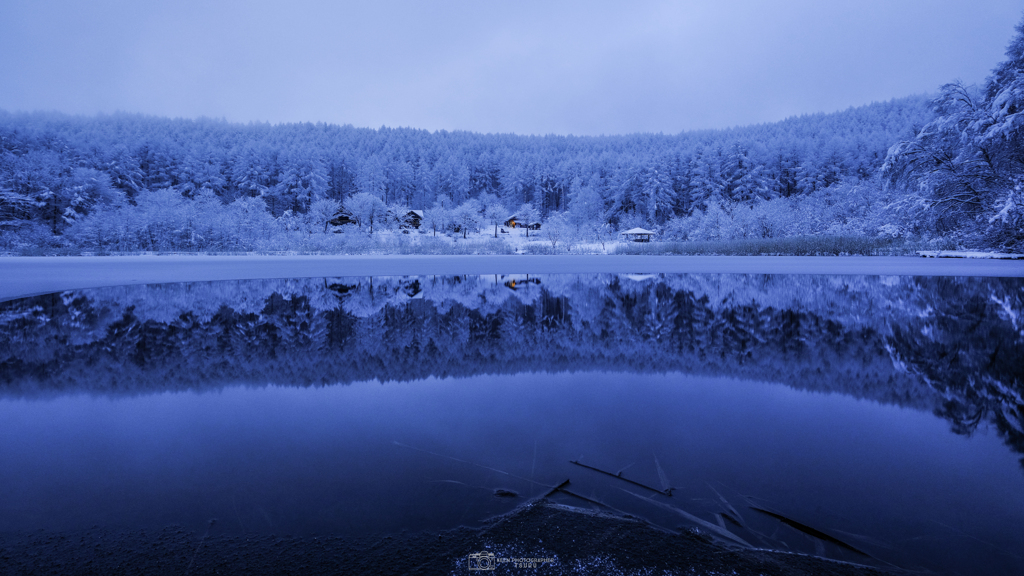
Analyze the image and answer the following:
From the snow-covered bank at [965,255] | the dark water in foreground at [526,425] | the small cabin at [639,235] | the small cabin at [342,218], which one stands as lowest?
the dark water in foreground at [526,425]

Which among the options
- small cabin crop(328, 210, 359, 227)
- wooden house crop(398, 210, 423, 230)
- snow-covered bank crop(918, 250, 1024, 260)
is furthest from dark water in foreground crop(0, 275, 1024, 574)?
wooden house crop(398, 210, 423, 230)

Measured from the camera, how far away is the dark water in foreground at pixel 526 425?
8.53 ft

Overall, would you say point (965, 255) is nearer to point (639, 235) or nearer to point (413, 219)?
point (639, 235)

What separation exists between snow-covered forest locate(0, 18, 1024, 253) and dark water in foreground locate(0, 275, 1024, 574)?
20.5 meters

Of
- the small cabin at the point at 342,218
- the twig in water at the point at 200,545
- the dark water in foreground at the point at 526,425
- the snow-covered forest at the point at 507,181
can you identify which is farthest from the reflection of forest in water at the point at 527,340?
the small cabin at the point at 342,218

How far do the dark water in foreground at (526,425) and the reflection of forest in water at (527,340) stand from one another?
54mm

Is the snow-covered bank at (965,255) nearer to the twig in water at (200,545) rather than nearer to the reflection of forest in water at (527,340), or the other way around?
the reflection of forest in water at (527,340)

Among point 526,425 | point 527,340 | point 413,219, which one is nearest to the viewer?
point 526,425

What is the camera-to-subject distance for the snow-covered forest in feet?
77.6

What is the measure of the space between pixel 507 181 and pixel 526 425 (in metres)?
92.1

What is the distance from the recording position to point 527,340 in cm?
721

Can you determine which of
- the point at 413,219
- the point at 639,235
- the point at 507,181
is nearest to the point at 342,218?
the point at 413,219

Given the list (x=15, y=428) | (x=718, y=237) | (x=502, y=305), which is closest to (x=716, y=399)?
(x=15, y=428)

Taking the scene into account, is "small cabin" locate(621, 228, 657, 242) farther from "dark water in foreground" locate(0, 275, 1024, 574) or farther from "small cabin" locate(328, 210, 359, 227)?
"dark water in foreground" locate(0, 275, 1024, 574)
